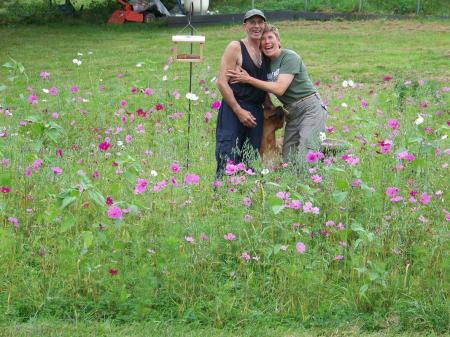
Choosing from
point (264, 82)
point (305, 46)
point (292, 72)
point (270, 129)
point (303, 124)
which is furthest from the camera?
point (305, 46)

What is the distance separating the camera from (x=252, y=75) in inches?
256

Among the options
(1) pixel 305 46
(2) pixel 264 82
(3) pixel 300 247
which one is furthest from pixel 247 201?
(1) pixel 305 46

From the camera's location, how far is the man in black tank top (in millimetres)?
6383

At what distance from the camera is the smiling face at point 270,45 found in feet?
21.1

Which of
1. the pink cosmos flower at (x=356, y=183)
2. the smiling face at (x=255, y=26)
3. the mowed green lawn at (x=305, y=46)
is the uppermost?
the smiling face at (x=255, y=26)

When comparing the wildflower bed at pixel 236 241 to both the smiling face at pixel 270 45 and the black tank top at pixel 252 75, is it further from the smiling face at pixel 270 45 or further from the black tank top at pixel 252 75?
the smiling face at pixel 270 45

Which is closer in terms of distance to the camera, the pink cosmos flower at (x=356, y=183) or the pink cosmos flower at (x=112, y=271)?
the pink cosmos flower at (x=112, y=271)

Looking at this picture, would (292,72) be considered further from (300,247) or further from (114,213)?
(114,213)

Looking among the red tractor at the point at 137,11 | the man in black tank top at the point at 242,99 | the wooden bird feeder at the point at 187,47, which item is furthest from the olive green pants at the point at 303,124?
the red tractor at the point at 137,11

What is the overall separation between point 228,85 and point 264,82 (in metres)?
0.26

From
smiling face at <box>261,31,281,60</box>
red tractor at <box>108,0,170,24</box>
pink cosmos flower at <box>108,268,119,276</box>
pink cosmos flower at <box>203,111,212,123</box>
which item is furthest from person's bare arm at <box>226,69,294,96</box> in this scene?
red tractor at <box>108,0,170,24</box>

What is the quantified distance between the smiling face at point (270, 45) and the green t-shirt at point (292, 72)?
63mm

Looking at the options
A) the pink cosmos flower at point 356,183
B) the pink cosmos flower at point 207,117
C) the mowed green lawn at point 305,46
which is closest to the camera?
the pink cosmos flower at point 356,183

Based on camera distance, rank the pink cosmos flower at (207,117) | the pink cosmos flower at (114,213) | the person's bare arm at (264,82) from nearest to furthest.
A: 1. the pink cosmos flower at (114,213)
2. the person's bare arm at (264,82)
3. the pink cosmos flower at (207,117)
